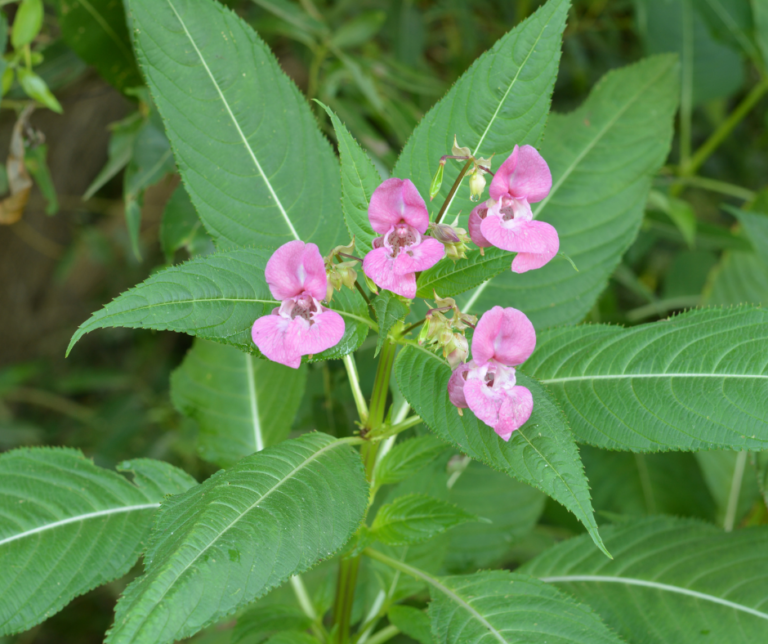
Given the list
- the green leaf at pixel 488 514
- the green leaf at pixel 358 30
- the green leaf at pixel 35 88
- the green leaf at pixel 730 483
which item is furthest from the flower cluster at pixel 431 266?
the green leaf at pixel 358 30

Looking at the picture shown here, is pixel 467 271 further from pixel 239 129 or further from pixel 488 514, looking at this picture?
pixel 488 514

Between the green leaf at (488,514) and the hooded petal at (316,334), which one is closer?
the hooded petal at (316,334)

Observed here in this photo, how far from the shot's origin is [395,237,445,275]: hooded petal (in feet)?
2.70

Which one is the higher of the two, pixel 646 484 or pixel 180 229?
pixel 180 229

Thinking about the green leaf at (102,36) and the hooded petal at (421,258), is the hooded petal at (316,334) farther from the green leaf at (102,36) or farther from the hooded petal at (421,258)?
the green leaf at (102,36)

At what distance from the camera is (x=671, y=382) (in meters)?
0.94

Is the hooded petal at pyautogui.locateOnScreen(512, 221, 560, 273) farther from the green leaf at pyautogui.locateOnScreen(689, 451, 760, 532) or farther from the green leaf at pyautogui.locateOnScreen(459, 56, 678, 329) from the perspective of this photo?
the green leaf at pyautogui.locateOnScreen(689, 451, 760, 532)

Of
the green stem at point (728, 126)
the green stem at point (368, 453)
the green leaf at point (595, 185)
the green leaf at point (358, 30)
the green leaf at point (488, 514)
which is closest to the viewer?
the green stem at point (368, 453)

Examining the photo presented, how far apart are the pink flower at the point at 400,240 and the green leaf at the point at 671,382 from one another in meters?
0.35

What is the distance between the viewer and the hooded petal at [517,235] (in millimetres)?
846

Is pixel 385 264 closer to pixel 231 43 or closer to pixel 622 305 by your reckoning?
pixel 231 43

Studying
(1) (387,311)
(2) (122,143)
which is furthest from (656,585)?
(2) (122,143)

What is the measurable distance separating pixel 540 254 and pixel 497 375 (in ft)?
0.58

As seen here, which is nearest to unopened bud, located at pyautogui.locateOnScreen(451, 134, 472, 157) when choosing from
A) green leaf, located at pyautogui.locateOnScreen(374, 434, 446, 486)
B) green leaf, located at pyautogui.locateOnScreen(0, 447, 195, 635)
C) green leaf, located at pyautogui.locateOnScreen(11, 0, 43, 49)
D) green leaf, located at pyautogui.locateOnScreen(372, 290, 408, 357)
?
green leaf, located at pyautogui.locateOnScreen(372, 290, 408, 357)
